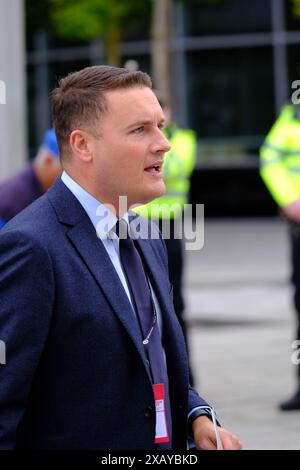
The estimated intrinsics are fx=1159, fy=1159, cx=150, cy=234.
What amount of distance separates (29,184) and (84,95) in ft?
9.83

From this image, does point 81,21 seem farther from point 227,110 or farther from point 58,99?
point 58,99

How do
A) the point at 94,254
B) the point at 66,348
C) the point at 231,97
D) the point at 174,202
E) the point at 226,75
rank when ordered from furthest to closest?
the point at 231,97, the point at 226,75, the point at 174,202, the point at 94,254, the point at 66,348

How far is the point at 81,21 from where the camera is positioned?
2175 cm

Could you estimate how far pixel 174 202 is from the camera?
786 cm

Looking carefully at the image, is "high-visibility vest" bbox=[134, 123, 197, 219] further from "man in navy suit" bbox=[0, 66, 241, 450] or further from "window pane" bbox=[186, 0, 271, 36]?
"window pane" bbox=[186, 0, 271, 36]

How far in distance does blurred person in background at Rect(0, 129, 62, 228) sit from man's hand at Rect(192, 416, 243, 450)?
270 centimetres

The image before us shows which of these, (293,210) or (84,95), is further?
(293,210)

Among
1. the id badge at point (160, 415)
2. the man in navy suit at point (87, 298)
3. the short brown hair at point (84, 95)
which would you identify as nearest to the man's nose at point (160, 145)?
the man in navy suit at point (87, 298)

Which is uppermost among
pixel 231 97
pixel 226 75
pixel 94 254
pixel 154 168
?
pixel 226 75

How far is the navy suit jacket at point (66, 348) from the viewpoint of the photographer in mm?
2686

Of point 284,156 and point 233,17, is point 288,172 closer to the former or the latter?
point 284,156

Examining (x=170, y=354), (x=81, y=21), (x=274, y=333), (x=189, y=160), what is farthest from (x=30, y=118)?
(x=170, y=354)

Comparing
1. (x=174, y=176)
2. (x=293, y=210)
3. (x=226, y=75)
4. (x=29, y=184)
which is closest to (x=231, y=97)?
(x=226, y=75)
